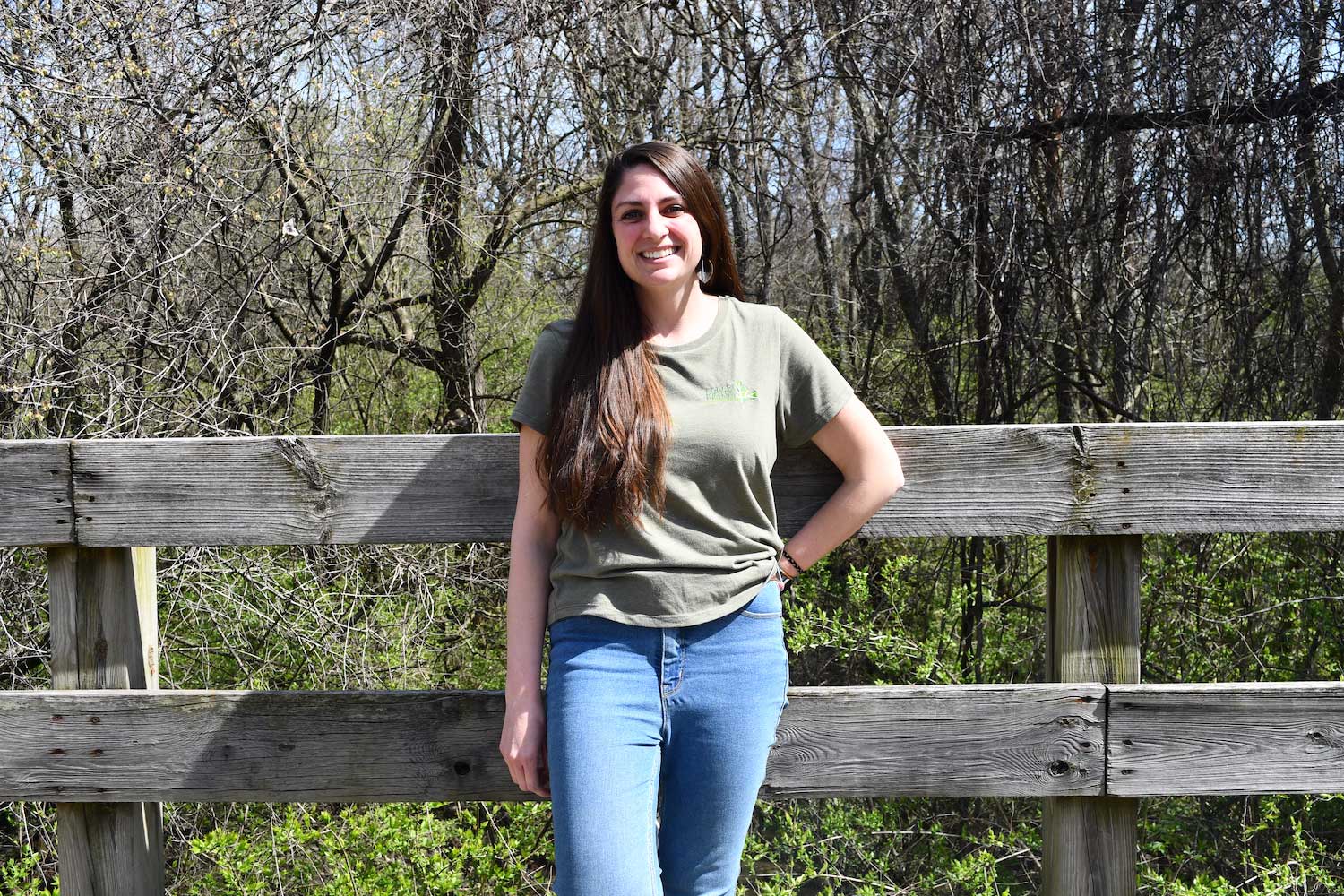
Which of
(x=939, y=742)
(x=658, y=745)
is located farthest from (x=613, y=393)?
(x=939, y=742)

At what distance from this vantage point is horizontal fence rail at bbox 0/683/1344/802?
2188mm

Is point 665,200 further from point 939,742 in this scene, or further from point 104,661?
point 104,661

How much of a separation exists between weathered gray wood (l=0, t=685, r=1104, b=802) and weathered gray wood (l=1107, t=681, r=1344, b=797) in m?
0.10

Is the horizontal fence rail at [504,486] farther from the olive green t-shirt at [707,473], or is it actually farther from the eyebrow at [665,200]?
the eyebrow at [665,200]

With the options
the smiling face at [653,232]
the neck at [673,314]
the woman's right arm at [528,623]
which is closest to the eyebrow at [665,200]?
the smiling face at [653,232]

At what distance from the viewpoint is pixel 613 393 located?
6.08 ft

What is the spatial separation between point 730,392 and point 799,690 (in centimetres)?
68

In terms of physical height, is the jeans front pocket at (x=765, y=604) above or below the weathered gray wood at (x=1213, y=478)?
below

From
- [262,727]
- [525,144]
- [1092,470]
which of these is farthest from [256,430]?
[1092,470]

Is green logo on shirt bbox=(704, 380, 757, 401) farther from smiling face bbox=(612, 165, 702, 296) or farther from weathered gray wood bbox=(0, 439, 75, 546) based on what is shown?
weathered gray wood bbox=(0, 439, 75, 546)

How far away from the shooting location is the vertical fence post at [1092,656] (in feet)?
7.14

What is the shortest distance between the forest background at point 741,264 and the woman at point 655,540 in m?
1.32

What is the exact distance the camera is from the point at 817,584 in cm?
417

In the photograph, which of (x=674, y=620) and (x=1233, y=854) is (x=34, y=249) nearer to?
(x=674, y=620)
